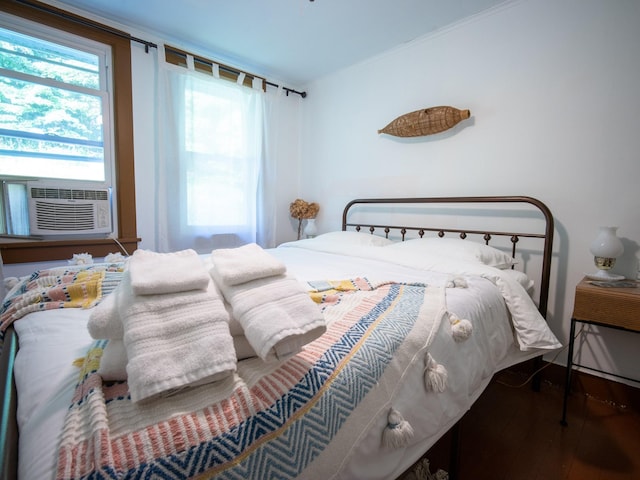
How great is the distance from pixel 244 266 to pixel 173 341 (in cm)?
25

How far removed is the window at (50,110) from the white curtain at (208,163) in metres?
0.44

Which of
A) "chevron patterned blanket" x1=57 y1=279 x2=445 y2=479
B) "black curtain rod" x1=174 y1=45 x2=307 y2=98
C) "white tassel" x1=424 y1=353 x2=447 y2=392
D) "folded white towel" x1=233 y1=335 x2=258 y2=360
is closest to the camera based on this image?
"chevron patterned blanket" x1=57 y1=279 x2=445 y2=479

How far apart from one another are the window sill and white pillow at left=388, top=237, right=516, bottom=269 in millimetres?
2296

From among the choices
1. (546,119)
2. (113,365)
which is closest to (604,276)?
(546,119)

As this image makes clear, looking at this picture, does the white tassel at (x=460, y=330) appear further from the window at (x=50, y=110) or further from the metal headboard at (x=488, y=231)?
the window at (x=50, y=110)

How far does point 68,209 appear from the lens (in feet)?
6.87

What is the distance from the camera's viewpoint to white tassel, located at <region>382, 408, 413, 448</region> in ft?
2.13

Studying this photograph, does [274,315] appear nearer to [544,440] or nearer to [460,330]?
[460,330]

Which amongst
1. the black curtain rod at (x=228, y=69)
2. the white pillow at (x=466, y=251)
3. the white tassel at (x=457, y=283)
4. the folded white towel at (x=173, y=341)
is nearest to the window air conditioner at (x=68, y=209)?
the black curtain rod at (x=228, y=69)

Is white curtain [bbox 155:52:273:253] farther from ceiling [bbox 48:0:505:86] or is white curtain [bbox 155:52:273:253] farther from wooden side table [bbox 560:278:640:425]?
wooden side table [bbox 560:278:640:425]

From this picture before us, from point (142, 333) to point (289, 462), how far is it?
35 cm

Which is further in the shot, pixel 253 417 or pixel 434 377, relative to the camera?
pixel 434 377

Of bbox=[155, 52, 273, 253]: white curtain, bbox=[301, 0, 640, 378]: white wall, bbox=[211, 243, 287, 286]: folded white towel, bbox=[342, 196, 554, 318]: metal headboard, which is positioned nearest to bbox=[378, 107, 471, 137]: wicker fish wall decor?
bbox=[301, 0, 640, 378]: white wall

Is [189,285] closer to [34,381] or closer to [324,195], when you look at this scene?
[34,381]
